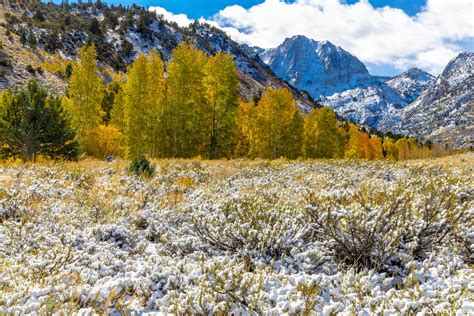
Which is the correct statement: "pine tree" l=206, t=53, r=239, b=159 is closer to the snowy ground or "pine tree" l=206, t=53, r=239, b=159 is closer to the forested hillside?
the forested hillside

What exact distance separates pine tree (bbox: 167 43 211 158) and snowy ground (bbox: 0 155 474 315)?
22.6 metres

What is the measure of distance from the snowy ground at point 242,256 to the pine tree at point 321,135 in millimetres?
42894

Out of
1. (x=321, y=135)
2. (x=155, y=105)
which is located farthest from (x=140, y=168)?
(x=321, y=135)

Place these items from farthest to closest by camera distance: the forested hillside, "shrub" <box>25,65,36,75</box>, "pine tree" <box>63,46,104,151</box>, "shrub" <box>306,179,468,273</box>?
the forested hillside → "shrub" <box>25,65,36,75</box> → "pine tree" <box>63,46,104,151</box> → "shrub" <box>306,179,468,273</box>

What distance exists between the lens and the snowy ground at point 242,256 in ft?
10.6

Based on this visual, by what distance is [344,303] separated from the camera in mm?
3336

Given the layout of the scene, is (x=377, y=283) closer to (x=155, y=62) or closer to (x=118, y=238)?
(x=118, y=238)

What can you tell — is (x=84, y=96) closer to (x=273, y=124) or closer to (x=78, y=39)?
(x=273, y=124)

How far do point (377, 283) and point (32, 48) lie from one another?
3303 inches

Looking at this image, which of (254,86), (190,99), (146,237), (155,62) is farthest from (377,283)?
(254,86)

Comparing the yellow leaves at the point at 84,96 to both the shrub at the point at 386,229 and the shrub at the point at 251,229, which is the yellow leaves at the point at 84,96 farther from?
the shrub at the point at 386,229

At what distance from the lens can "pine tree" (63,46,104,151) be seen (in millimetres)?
31906

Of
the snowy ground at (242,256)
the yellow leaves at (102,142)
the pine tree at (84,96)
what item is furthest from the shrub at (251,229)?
the pine tree at (84,96)

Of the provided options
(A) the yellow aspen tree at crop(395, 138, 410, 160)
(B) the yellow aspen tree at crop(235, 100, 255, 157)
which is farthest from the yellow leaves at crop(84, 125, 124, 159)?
(A) the yellow aspen tree at crop(395, 138, 410, 160)
